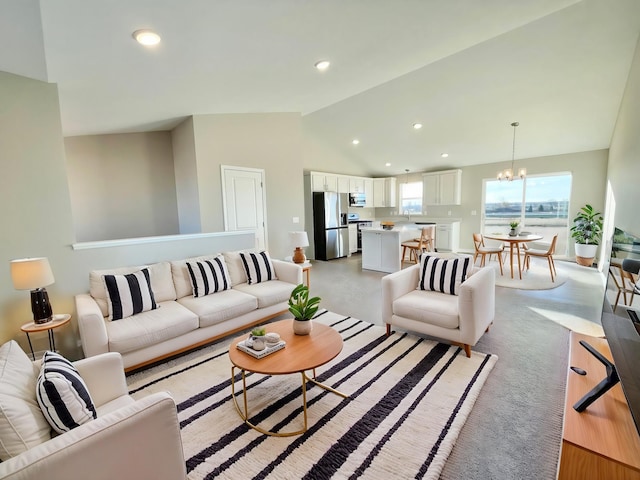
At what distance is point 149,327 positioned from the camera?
2.38 m

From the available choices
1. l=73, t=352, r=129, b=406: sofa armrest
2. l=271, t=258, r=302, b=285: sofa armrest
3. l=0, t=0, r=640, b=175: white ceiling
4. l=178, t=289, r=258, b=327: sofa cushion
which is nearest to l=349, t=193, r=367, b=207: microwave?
l=0, t=0, r=640, b=175: white ceiling

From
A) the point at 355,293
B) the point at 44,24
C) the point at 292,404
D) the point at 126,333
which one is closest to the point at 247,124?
the point at 44,24

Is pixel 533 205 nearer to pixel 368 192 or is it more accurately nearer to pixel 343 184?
pixel 368 192

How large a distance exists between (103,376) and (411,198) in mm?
8586

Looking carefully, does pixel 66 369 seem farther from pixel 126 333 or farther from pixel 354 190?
pixel 354 190

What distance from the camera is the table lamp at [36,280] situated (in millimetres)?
2191

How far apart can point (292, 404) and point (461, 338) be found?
5.01 feet

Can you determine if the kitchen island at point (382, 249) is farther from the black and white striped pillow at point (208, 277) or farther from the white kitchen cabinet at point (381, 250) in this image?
the black and white striped pillow at point (208, 277)

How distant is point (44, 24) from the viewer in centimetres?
187

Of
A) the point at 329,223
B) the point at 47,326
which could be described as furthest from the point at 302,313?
the point at 329,223

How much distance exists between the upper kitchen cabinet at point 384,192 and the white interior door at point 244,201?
4933 mm

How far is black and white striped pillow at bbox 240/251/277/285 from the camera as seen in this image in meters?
3.53

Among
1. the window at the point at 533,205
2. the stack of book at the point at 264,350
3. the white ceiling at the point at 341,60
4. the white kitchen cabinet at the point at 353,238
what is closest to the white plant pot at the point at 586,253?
the window at the point at 533,205

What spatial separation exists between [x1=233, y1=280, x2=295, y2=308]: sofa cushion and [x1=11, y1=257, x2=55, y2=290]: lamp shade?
166 cm
